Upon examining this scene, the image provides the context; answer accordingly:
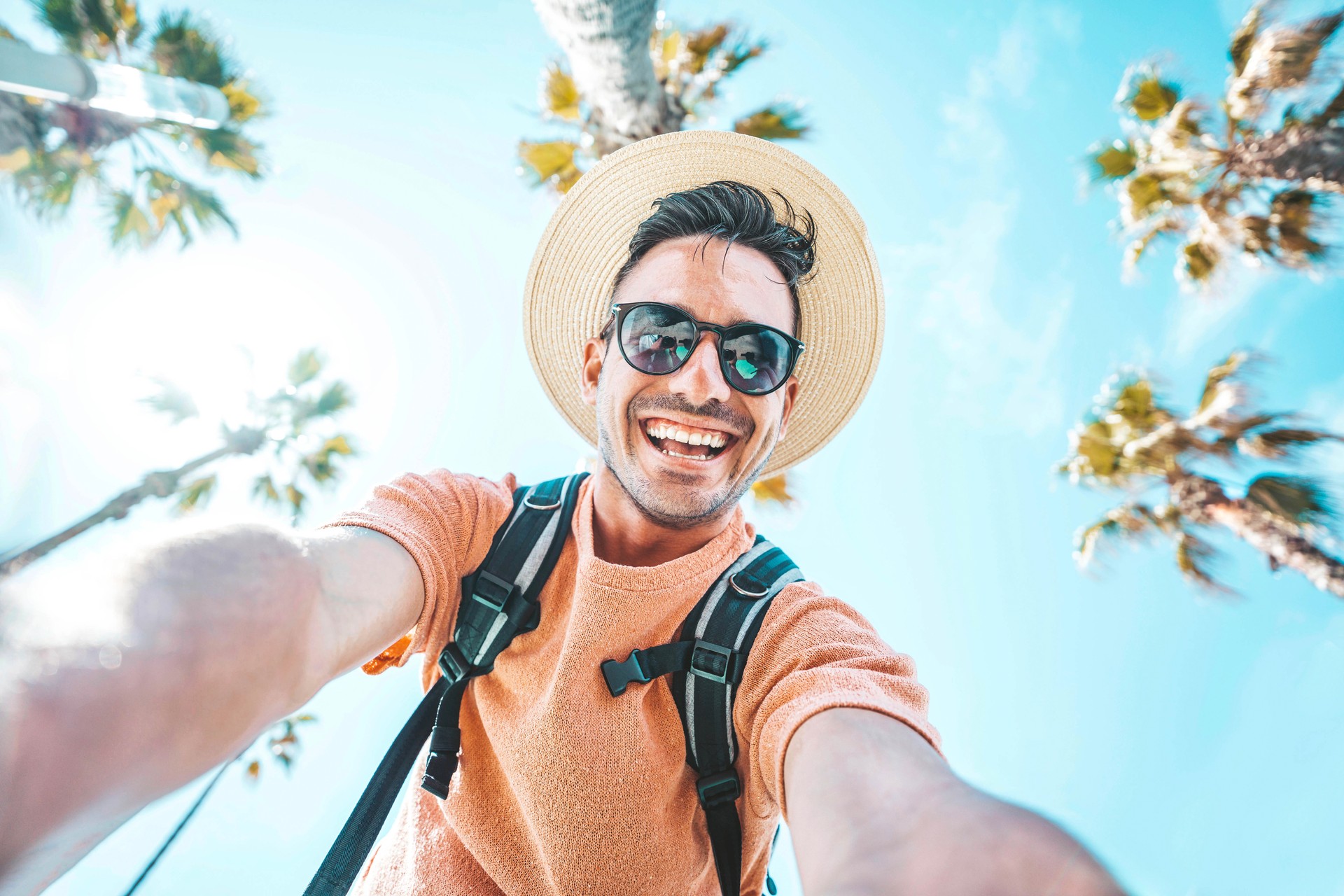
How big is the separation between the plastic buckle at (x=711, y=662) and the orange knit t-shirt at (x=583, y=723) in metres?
0.07

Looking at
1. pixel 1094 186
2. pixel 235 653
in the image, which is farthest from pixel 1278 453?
pixel 235 653

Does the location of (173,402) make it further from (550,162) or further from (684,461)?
(684,461)

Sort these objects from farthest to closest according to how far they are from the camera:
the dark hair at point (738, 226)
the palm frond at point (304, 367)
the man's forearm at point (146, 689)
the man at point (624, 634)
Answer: the palm frond at point (304, 367) < the dark hair at point (738, 226) < the man at point (624, 634) < the man's forearm at point (146, 689)

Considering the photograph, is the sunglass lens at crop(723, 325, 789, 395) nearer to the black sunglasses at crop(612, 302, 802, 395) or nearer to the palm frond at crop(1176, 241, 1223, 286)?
the black sunglasses at crop(612, 302, 802, 395)

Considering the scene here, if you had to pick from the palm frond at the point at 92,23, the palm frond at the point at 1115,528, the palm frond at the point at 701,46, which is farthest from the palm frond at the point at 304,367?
the palm frond at the point at 1115,528

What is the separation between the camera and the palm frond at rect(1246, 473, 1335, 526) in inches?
266

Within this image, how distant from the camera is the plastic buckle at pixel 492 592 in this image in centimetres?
203

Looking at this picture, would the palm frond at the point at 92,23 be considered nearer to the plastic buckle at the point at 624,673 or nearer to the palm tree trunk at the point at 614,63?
the palm tree trunk at the point at 614,63

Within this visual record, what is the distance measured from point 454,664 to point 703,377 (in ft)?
4.42

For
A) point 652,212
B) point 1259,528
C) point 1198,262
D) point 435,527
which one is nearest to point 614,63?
point 652,212

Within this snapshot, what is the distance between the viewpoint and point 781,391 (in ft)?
8.02

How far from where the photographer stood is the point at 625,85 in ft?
14.6

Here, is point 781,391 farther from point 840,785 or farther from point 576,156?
point 576,156

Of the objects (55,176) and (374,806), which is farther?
(55,176)
